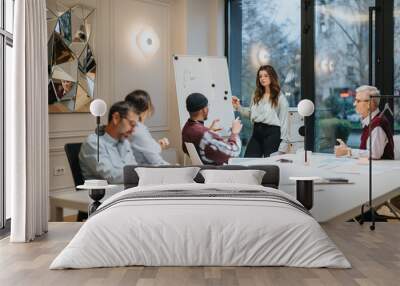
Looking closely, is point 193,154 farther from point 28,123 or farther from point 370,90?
point 28,123

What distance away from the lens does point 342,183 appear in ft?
21.4

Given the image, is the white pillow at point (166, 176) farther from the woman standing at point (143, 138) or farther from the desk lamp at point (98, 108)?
the woman standing at point (143, 138)

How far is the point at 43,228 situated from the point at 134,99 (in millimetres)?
2128

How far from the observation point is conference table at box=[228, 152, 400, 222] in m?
6.45

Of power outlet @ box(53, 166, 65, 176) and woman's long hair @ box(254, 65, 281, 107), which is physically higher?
woman's long hair @ box(254, 65, 281, 107)

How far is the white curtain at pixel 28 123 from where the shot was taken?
16.8 ft

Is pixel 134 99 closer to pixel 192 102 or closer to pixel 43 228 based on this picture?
pixel 192 102

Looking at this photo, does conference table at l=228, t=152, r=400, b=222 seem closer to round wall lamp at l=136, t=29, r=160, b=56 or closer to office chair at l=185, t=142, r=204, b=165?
office chair at l=185, t=142, r=204, b=165

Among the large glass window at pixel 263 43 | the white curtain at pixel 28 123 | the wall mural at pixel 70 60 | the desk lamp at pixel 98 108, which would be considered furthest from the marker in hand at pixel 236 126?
the white curtain at pixel 28 123

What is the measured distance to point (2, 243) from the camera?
510 cm

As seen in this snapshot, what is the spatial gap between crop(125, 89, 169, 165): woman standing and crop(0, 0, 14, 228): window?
5.36ft

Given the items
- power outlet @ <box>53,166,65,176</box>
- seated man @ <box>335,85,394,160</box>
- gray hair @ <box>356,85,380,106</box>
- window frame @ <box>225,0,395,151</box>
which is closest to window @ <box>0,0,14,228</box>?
power outlet @ <box>53,166,65,176</box>

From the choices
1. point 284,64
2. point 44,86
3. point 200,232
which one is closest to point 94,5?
point 44,86

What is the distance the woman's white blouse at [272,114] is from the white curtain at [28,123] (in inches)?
107
